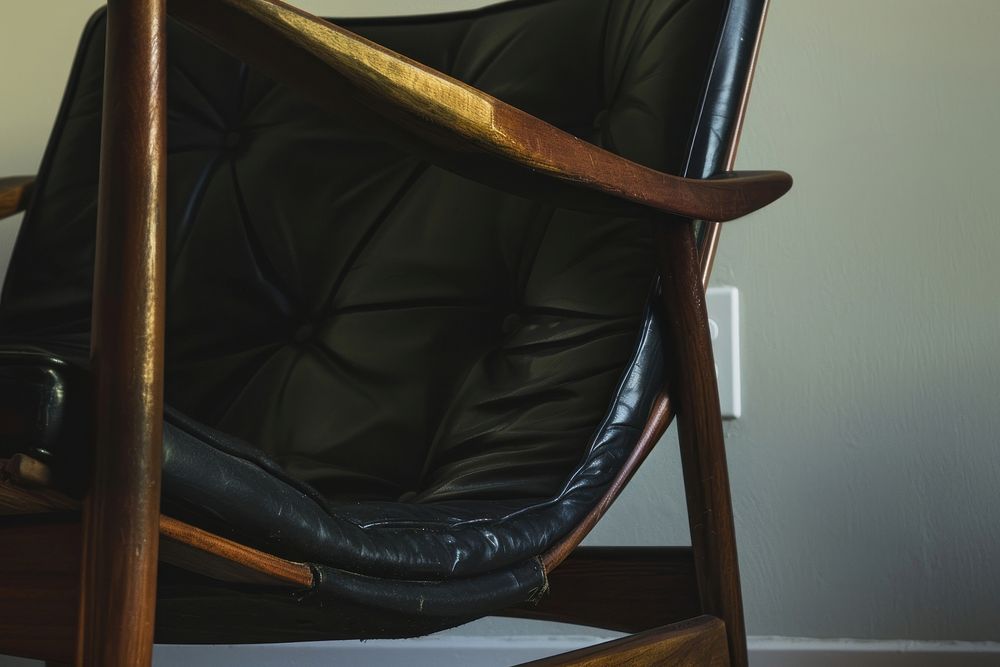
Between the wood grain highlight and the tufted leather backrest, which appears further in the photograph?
the tufted leather backrest

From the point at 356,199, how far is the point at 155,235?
54 cm

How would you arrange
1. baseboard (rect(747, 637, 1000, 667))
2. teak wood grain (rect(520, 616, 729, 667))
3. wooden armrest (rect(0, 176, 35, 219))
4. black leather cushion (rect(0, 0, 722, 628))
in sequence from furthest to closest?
1. baseboard (rect(747, 637, 1000, 667))
2. wooden armrest (rect(0, 176, 35, 219))
3. black leather cushion (rect(0, 0, 722, 628))
4. teak wood grain (rect(520, 616, 729, 667))

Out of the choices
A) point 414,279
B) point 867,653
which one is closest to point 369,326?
point 414,279

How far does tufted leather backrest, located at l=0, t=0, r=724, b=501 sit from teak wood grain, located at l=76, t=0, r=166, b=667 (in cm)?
29

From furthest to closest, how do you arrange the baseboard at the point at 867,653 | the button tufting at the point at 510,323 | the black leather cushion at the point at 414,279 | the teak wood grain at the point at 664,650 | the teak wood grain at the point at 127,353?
the baseboard at the point at 867,653, the button tufting at the point at 510,323, the black leather cushion at the point at 414,279, the teak wood grain at the point at 664,650, the teak wood grain at the point at 127,353

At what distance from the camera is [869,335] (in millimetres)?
1159

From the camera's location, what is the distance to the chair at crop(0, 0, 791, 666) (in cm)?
39

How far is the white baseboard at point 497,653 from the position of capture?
1.12m

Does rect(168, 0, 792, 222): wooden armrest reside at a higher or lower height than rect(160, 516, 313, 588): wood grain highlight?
higher

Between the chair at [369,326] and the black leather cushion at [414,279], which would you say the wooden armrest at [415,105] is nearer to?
the chair at [369,326]

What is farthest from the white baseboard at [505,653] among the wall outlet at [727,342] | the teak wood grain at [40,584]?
the teak wood grain at [40,584]

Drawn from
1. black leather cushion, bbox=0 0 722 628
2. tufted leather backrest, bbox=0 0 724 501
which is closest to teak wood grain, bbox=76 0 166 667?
black leather cushion, bbox=0 0 722 628

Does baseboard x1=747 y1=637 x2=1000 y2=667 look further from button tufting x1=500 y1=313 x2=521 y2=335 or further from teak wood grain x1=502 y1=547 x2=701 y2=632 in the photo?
button tufting x1=500 y1=313 x2=521 y2=335

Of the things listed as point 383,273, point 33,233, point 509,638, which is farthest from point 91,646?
point 509,638
